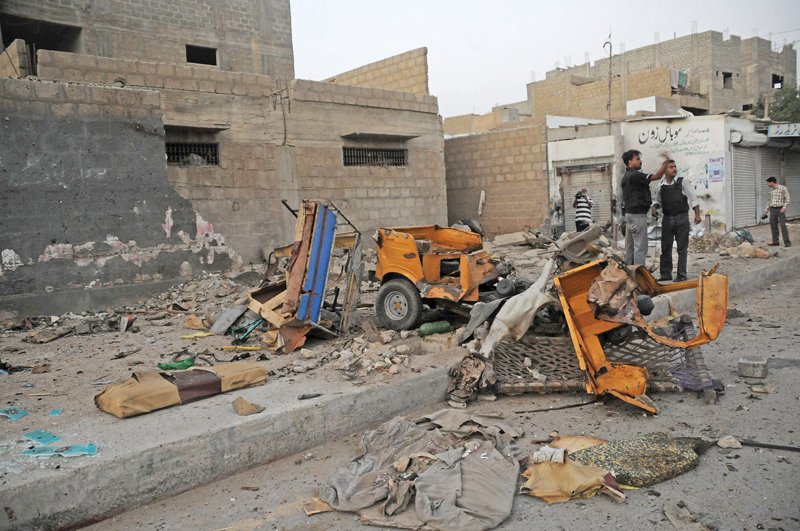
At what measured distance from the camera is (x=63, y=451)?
3.40m

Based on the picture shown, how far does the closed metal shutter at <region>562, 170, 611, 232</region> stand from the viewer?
16688 millimetres

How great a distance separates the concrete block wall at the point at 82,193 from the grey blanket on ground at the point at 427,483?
7063 mm

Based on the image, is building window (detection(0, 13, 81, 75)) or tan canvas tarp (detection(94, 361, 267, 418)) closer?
tan canvas tarp (detection(94, 361, 267, 418))

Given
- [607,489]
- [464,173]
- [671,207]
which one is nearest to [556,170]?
[464,173]

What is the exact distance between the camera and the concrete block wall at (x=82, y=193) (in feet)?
27.6

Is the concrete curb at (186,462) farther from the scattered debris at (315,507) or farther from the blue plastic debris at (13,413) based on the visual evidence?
the blue plastic debris at (13,413)

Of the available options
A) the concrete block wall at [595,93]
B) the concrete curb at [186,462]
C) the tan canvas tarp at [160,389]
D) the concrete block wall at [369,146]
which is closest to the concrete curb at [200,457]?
the concrete curb at [186,462]

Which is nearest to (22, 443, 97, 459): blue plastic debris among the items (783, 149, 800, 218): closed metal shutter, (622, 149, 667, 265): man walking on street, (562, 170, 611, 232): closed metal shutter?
(622, 149, 667, 265): man walking on street

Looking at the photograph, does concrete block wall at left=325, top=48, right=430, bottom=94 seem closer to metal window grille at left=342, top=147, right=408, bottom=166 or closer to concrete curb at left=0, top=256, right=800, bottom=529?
metal window grille at left=342, top=147, right=408, bottom=166

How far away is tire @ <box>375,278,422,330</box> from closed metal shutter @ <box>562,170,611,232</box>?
447 inches

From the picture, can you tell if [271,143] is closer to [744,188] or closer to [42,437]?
[42,437]

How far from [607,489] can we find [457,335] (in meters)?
2.67

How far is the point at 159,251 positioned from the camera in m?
9.84

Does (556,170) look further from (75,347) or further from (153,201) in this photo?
(75,347)
